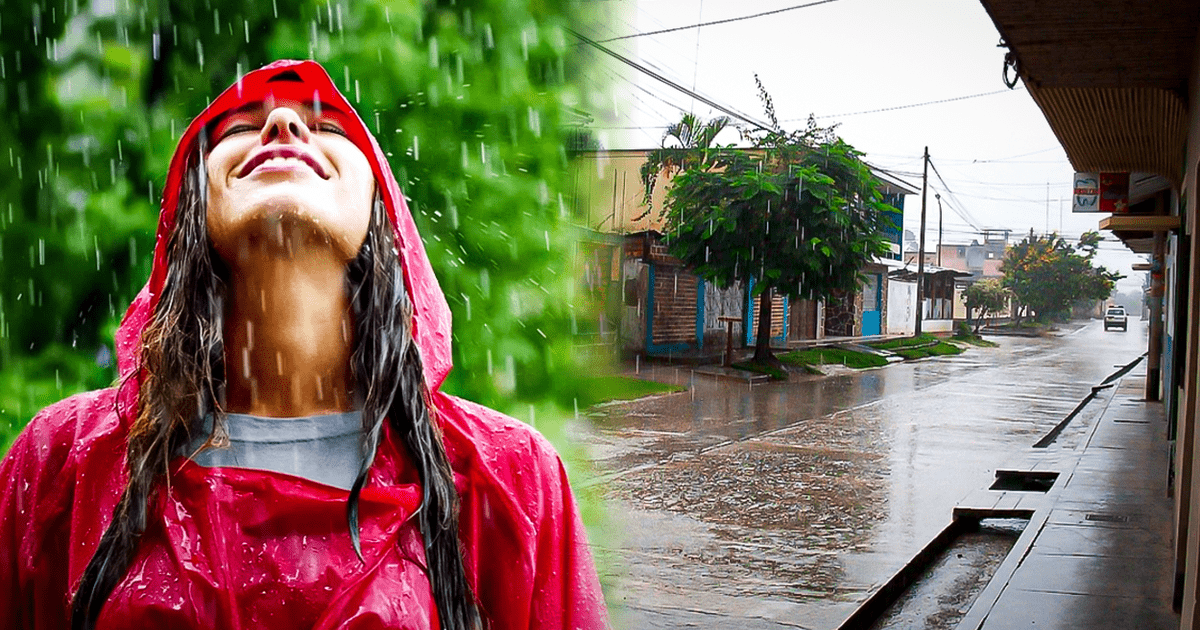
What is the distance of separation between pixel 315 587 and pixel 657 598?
220 inches

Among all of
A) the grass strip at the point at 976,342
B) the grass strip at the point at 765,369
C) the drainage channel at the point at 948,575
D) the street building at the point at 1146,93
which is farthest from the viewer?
the grass strip at the point at 976,342

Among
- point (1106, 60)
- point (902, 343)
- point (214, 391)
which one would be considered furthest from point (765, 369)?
point (214, 391)

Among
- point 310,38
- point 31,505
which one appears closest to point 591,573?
point 31,505

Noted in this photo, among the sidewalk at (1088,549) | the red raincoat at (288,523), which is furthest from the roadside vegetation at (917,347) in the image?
the red raincoat at (288,523)

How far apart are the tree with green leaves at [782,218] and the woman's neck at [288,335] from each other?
2142cm

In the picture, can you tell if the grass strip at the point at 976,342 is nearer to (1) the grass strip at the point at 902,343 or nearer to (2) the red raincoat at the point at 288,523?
(1) the grass strip at the point at 902,343

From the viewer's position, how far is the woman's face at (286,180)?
1.25 metres

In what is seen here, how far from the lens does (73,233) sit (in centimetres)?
162

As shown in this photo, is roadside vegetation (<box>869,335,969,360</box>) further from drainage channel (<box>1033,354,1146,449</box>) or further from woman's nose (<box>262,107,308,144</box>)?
woman's nose (<box>262,107,308,144</box>)

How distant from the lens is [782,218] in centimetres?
2280

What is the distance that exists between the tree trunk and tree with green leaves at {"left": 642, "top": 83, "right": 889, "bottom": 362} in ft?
0.09

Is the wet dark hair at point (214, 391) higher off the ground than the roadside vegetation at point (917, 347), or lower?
higher

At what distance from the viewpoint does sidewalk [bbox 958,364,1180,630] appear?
6.09m

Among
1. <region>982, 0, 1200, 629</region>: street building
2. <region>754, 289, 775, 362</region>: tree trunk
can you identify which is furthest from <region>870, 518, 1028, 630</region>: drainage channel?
<region>754, 289, 775, 362</region>: tree trunk
